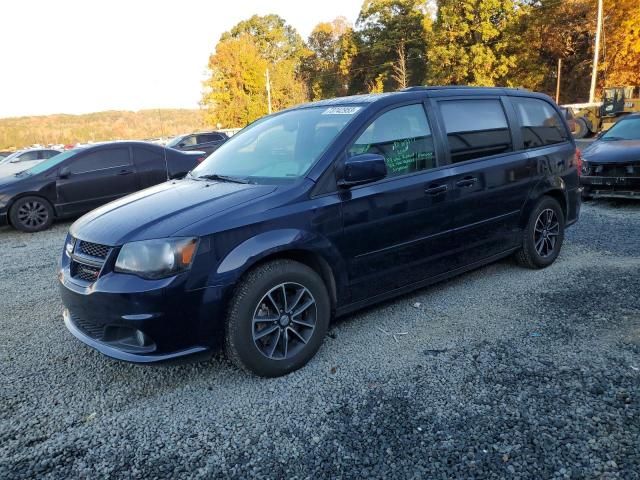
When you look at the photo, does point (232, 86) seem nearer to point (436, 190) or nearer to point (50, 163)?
point (50, 163)

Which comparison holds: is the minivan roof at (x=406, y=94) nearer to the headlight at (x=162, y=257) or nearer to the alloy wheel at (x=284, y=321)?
the alloy wheel at (x=284, y=321)

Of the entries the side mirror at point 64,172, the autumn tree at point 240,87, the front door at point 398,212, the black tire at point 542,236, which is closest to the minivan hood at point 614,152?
the black tire at point 542,236

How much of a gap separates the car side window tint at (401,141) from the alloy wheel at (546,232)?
5.66 feet

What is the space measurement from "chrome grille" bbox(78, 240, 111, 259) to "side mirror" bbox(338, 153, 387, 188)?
62.1 inches

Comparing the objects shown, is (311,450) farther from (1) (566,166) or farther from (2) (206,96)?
(2) (206,96)

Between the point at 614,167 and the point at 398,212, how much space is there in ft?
19.7

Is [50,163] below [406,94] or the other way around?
below

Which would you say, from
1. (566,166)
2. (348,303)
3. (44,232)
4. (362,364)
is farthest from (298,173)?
(44,232)

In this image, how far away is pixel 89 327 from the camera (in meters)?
3.04

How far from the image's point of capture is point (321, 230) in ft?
10.6

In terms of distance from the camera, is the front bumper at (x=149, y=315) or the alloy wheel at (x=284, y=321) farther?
the alloy wheel at (x=284, y=321)

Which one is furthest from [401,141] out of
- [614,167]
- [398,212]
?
[614,167]

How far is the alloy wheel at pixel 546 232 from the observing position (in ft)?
16.1

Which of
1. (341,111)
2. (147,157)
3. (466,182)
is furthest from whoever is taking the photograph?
(147,157)
